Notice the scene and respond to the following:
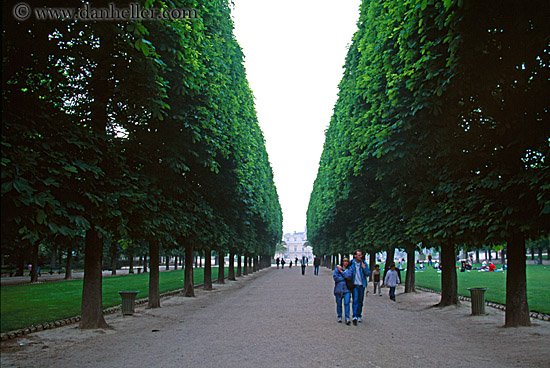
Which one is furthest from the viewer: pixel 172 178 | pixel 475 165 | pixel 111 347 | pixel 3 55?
pixel 172 178

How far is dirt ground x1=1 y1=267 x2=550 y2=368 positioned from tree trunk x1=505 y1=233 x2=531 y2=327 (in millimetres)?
335

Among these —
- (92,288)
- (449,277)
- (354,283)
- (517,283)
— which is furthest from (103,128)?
(449,277)

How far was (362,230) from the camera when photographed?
28438 mm

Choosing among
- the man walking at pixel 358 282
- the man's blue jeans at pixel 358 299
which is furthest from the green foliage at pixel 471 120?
the man's blue jeans at pixel 358 299

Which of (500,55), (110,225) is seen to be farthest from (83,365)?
(500,55)

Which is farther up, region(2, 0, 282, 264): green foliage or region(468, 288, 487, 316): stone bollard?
region(2, 0, 282, 264): green foliage

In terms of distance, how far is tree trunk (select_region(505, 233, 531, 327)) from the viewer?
12.7m

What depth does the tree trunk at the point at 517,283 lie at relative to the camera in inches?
501

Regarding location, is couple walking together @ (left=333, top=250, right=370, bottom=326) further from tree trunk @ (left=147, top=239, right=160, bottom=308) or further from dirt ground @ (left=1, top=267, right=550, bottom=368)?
tree trunk @ (left=147, top=239, right=160, bottom=308)

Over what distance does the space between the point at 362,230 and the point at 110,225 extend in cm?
1948

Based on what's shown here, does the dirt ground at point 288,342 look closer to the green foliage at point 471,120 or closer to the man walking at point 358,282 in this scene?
the man walking at point 358,282

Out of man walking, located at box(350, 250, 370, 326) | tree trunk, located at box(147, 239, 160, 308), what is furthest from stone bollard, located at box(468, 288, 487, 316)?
tree trunk, located at box(147, 239, 160, 308)

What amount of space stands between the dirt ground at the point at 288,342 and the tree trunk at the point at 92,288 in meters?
0.52

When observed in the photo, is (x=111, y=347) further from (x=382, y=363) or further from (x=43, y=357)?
(x=382, y=363)
